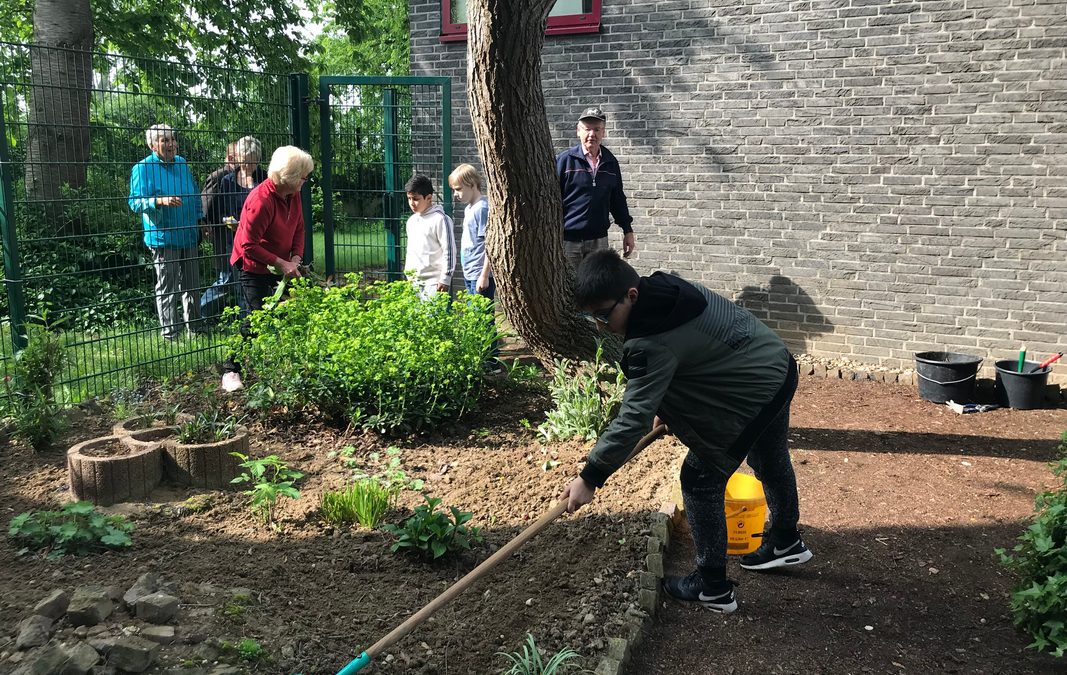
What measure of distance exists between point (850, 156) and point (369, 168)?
4.56m

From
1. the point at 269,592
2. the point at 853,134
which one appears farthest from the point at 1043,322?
the point at 269,592

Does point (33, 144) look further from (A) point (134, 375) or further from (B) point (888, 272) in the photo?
(B) point (888, 272)

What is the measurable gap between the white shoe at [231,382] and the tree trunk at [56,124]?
5.15ft

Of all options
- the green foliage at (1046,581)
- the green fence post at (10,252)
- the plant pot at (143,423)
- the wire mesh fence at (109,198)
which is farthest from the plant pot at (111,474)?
the green foliage at (1046,581)

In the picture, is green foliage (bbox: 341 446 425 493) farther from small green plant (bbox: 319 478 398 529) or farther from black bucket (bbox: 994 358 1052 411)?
black bucket (bbox: 994 358 1052 411)

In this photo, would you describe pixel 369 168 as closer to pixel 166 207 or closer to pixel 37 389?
pixel 166 207

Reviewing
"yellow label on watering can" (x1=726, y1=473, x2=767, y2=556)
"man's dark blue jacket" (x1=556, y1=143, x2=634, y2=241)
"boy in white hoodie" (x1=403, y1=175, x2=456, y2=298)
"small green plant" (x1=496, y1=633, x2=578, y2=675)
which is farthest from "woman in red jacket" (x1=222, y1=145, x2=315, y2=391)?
"small green plant" (x1=496, y1=633, x2=578, y2=675)

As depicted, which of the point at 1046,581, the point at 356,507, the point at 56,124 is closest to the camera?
the point at 1046,581

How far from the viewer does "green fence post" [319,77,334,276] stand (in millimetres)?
8305

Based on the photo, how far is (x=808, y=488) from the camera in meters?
5.19

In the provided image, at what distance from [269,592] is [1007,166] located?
21.6 ft

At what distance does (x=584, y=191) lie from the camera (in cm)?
754

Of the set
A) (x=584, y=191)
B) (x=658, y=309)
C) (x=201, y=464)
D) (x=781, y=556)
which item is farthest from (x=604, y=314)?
(x=584, y=191)

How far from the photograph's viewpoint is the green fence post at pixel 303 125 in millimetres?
8078
